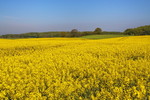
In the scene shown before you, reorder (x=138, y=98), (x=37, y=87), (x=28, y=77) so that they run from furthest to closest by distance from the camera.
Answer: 1. (x=28, y=77)
2. (x=37, y=87)
3. (x=138, y=98)

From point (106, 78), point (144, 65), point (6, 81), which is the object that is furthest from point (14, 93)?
point (144, 65)

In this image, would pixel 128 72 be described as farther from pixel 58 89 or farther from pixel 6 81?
pixel 6 81

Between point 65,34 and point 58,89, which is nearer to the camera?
point 58,89

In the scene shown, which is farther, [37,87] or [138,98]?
[37,87]

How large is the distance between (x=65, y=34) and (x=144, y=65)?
226ft

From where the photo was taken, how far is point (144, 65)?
707cm

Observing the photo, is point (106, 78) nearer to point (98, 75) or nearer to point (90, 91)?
point (98, 75)

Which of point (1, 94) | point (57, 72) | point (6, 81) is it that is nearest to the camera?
point (1, 94)

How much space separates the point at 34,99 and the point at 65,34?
71520 mm

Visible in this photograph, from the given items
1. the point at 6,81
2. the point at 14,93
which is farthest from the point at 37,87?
the point at 6,81

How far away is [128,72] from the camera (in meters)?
6.37

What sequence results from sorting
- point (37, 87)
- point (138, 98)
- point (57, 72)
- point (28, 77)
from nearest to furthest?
point (138, 98)
point (37, 87)
point (28, 77)
point (57, 72)

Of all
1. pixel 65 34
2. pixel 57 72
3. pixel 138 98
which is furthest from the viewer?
pixel 65 34

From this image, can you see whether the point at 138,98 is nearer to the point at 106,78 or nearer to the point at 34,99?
the point at 106,78
